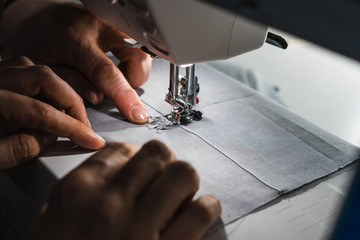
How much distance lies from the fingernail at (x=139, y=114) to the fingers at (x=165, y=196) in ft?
1.21

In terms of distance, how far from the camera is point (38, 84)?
2.80ft

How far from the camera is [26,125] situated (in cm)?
83

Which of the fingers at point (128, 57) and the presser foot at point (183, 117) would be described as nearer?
the presser foot at point (183, 117)

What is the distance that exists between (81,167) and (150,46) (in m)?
0.31

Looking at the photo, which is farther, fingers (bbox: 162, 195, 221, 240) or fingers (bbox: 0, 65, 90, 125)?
fingers (bbox: 0, 65, 90, 125)

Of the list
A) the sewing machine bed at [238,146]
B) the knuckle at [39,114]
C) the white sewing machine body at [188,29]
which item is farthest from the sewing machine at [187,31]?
the knuckle at [39,114]

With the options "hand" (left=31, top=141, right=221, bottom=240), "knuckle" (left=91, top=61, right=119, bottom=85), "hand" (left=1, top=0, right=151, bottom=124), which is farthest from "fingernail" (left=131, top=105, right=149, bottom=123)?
"hand" (left=31, top=141, right=221, bottom=240)

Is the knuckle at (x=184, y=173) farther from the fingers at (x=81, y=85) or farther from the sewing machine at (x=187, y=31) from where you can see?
the fingers at (x=81, y=85)

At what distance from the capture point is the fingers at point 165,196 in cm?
58

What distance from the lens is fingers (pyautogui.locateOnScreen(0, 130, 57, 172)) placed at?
2.63ft

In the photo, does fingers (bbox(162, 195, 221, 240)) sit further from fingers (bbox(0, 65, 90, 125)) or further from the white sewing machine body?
fingers (bbox(0, 65, 90, 125))

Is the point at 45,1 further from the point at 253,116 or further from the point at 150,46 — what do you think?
the point at 253,116

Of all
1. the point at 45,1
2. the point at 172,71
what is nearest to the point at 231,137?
the point at 172,71

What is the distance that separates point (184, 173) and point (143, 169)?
7cm
